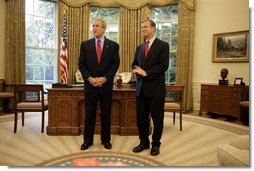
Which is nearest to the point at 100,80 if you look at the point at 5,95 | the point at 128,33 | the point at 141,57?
the point at 141,57

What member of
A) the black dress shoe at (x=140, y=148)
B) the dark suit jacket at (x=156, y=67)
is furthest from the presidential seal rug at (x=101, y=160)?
the dark suit jacket at (x=156, y=67)

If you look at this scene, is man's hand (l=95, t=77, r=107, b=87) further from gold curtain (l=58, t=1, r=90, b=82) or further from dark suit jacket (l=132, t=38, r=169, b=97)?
gold curtain (l=58, t=1, r=90, b=82)

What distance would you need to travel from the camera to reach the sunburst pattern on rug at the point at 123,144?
2.17 m

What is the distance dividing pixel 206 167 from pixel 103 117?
3.62 ft

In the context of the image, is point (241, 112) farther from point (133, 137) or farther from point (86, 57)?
point (86, 57)

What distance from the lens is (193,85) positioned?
5.03 m

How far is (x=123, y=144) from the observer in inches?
106

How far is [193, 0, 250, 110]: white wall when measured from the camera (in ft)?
14.1

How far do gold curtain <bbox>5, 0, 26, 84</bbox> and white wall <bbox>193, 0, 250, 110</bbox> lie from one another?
340 centimetres

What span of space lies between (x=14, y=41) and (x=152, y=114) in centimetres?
345

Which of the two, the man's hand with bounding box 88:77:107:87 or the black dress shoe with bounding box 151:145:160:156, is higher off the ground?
the man's hand with bounding box 88:77:107:87

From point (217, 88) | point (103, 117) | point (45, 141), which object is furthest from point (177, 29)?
point (45, 141)

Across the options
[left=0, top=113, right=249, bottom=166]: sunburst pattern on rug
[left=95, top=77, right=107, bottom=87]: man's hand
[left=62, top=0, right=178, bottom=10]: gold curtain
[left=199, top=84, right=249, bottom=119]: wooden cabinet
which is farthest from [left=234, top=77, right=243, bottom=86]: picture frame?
[left=95, top=77, right=107, bottom=87]: man's hand

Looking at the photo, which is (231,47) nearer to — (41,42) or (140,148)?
(140,148)
